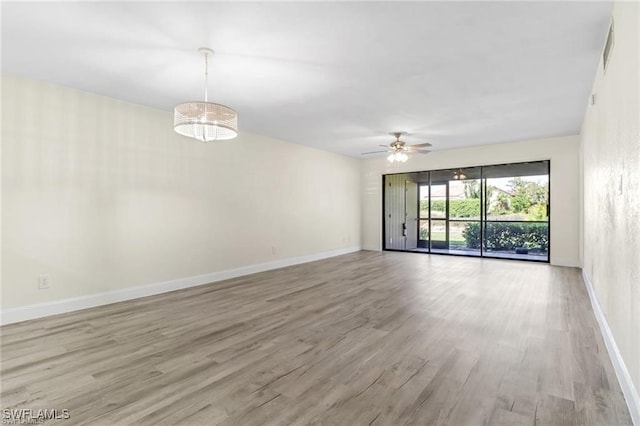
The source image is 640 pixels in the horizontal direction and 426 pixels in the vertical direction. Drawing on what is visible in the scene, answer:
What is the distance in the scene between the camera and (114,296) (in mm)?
3836

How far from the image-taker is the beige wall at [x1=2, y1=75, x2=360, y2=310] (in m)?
3.23

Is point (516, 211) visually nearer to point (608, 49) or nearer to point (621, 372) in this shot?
point (608, 49)

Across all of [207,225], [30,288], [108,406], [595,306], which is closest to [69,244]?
[30,288]

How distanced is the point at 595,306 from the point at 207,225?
16.7 feet

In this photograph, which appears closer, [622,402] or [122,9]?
[622,402]

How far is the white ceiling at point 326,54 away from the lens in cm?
220

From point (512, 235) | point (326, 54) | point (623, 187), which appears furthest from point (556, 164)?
point (326, 54)

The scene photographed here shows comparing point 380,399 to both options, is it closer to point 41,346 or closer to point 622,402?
point 622,402

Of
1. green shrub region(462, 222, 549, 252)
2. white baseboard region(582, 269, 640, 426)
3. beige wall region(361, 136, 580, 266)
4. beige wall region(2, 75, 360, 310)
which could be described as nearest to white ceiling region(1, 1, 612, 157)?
beige wall region(2, 75, 360, 310)

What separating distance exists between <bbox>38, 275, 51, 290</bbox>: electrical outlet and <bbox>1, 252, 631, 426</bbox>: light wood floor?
14.4 inches

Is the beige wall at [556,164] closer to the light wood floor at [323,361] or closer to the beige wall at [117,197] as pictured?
the light wood floor at [323,361]

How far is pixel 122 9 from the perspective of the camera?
2150mm

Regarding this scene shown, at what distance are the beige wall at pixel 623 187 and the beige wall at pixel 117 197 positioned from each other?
472 centimetres

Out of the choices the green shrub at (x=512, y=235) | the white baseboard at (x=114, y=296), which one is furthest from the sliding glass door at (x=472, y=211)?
the white baseboard at (x=114, y=296)
